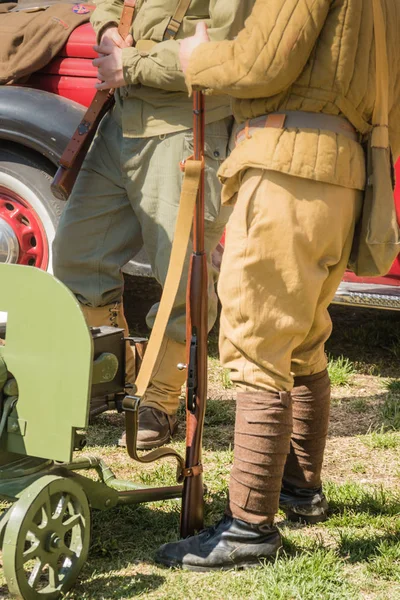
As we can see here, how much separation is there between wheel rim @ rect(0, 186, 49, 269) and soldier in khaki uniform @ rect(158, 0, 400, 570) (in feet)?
7.09

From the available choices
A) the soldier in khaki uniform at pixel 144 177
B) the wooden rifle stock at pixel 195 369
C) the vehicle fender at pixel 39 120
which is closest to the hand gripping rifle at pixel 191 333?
the wooden rifle stock at pixel 195 369

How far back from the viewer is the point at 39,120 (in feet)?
15.1

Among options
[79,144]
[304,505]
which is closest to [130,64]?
[79,144]

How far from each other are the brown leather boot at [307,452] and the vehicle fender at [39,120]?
2090 millimetres

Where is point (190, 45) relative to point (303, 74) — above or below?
above

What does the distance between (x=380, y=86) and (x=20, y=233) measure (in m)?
2.55

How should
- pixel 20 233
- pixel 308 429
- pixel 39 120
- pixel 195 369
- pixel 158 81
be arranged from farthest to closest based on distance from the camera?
pixel 20 233, pixel 39 120, pixel 158 81, pixel 308 429, pixel 195 369

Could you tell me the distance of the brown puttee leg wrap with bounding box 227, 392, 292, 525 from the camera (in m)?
2.65

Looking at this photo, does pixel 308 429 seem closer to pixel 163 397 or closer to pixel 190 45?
pixel 163 397

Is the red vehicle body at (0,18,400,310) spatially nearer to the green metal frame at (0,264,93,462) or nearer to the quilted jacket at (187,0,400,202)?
the quilted jacket at (187,0,400,202)

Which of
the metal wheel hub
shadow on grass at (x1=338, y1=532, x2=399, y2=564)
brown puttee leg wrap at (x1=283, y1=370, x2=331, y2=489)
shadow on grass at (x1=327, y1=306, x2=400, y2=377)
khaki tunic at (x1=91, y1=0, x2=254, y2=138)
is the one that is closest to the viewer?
shadow on grass at (x1=338, y1=532, x2=399, y2=564)

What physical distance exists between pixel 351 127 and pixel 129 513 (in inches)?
55.5

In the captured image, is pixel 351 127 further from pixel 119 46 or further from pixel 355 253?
pixel 119 46

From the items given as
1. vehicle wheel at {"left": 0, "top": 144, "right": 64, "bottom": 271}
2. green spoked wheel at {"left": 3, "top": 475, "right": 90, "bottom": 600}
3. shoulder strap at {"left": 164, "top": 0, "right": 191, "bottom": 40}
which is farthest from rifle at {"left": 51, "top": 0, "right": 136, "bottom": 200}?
green spoked wheel at {"left": 3, "top": 475, "right": 90, "bottom": 600}
